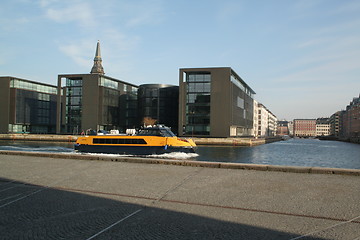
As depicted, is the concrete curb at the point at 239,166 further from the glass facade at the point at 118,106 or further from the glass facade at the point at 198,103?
the glass facade at the point at 118,106

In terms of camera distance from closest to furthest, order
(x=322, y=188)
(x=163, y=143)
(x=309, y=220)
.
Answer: (x=309, y=220) → (x=322, y=188) → (x=163, y=143)

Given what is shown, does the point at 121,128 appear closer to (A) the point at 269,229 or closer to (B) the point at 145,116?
(B) the point at 145,116

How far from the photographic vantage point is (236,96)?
345ft

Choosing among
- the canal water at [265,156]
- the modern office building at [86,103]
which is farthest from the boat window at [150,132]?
the modern office building at [86,103]

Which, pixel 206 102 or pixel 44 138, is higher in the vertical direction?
pixel 206 102

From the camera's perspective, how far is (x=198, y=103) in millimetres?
94188

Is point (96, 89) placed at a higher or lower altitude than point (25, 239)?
higher

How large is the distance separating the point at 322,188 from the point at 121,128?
11056 cm

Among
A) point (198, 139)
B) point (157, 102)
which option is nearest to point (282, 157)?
point (198, 139)

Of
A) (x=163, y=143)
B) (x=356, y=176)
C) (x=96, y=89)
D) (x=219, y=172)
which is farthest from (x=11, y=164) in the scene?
(x=96, y=89)

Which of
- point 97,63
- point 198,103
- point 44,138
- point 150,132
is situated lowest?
point 44,138

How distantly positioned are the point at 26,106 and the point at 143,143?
292 ft

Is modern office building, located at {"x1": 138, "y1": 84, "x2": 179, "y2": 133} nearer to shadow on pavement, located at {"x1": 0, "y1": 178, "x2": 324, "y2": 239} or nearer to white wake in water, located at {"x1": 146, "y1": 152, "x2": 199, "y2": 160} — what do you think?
white wake in water, located at {"x1": 146, "y1": 152, "x2": 199, "y2": 160}

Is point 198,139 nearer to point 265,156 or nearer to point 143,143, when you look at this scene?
point 265,156
